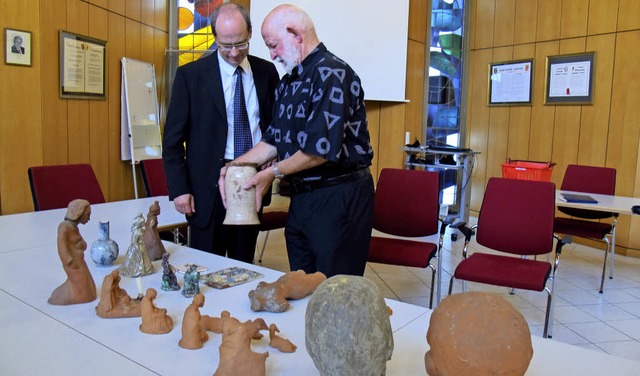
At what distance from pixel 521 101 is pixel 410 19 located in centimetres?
160

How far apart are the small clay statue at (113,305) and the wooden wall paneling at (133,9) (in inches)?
165

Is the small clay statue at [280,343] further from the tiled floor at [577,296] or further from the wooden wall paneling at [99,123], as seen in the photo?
the wooden wall paneling at [99,123]

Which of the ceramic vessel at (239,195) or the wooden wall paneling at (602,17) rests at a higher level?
the wooden wall paneling at (602,17)

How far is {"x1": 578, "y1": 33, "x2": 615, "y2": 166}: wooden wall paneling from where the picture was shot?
523 centimetres

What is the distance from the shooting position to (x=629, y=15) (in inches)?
199

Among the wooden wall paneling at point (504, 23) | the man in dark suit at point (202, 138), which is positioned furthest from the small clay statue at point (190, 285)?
the wooden wall paneling at point (504, 23)

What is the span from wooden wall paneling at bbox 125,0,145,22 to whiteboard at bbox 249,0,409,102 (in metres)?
1.11

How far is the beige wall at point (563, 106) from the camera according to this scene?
5074mm

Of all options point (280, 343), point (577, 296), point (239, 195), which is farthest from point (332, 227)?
point (577, 296)

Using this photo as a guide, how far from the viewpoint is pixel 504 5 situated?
6.31 meters

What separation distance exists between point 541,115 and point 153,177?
434 centimetres

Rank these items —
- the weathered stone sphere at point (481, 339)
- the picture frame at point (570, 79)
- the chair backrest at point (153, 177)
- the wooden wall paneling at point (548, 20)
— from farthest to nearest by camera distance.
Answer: the wooden wall paneling at point (548, 20)
the picture frame at point (570, 79)
the chair backrest at point (153, 177)
the weathered stone sphere at point (481, 339)

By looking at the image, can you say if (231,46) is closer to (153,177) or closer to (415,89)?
(153,177)

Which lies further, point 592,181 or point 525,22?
point 525,22
